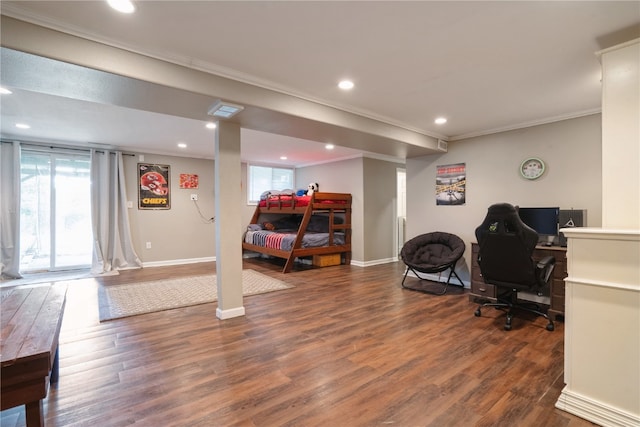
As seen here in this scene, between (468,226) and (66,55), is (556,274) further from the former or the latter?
(66,55)

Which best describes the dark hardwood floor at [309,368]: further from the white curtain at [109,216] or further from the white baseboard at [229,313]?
the white curtain at [109,216]

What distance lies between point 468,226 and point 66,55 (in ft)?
15.7

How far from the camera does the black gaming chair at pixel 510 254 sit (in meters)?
2.77

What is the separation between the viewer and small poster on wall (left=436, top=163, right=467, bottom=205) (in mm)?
4492

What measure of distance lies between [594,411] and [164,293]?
4.40 meters

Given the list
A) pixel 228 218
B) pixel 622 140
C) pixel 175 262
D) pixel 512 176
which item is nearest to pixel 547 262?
pixel 622 140

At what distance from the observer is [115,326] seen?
9.59 ft

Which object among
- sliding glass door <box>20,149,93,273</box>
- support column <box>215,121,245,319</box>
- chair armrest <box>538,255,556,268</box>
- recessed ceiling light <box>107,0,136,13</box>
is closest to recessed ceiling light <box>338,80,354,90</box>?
support column <box>215,121,245,319</box>

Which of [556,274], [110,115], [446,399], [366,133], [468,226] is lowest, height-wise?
[446,399]

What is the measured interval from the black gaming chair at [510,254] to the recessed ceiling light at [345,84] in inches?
71.5

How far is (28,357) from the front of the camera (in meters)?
1.17

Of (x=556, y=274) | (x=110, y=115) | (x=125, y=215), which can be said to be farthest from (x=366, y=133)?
(x=125, y=215)

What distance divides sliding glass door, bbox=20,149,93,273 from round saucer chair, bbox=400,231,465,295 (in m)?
5.82

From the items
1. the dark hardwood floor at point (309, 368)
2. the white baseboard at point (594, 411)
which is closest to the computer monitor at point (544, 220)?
the dark hardwood floor at point (309, 368)
